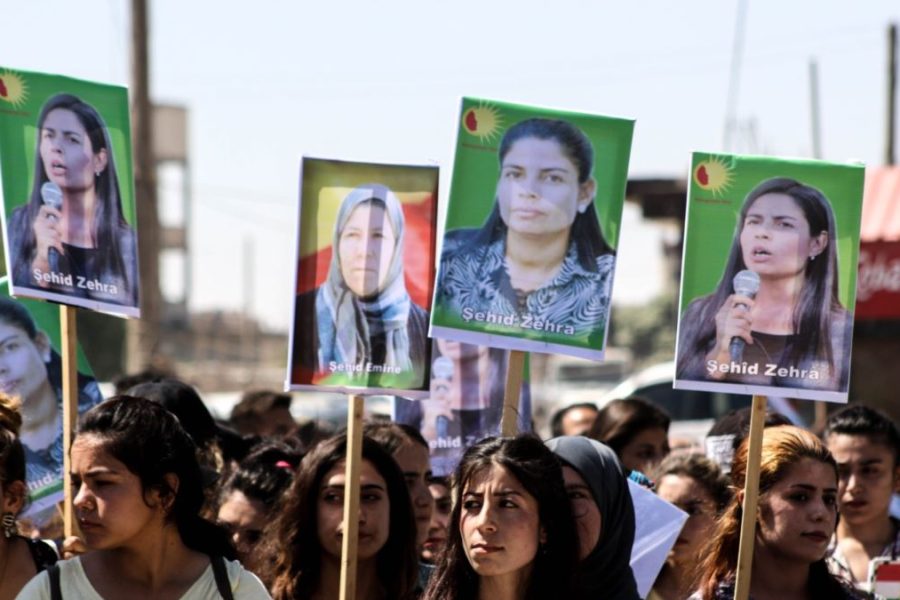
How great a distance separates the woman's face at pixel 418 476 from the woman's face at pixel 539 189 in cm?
114

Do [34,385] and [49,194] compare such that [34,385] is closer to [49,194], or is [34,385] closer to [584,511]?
[49,194]

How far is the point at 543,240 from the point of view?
224 inches

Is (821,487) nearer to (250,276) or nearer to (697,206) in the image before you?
(697,206)

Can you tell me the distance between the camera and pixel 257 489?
237 inches

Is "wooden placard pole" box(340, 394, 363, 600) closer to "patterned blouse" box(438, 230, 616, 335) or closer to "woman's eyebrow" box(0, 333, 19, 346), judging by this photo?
"patterned blouse" box(438, 230, 616, 335)

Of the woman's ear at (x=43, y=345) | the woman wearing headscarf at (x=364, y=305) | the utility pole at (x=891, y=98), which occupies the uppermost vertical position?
the utility pole at (x=891, y=98)

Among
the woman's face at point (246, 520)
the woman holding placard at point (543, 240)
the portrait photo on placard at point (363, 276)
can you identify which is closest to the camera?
the portrait photo on placard at point (363, 276)

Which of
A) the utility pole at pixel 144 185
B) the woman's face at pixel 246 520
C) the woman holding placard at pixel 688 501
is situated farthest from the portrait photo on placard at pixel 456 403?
the utility pole at pixel 144 185

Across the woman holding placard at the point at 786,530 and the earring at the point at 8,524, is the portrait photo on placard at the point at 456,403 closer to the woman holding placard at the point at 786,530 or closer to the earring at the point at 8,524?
the woman holding placard at the point at 786,530

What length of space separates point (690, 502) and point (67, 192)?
2.55 m

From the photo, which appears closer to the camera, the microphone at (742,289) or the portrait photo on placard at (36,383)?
the microphone at (742,289)

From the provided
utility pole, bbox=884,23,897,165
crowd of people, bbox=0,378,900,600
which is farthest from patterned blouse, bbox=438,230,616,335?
utility pole, bbox=884,23,897,165

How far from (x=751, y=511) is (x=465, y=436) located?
2.45m

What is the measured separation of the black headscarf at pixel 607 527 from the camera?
4.91 m
